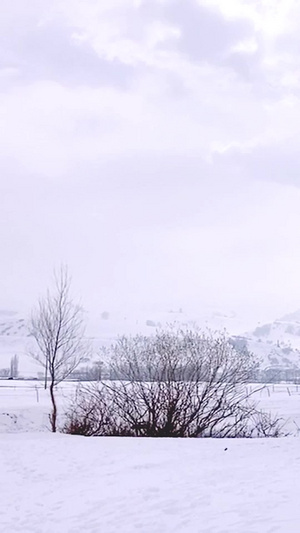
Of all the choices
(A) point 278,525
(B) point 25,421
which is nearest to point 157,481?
(A) point 278,525

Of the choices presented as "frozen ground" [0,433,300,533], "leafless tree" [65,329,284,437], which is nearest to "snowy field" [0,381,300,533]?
"frozen ground" [0,433,300,533]

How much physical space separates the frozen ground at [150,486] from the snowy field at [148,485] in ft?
0.05

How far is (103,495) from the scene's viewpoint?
29.2 ft

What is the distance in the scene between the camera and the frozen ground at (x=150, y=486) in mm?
6891

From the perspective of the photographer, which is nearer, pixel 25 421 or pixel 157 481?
pixel 157 481

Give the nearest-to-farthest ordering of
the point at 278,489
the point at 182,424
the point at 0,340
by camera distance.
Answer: the point at 278,489
the point at 182,424
the point at 0,340

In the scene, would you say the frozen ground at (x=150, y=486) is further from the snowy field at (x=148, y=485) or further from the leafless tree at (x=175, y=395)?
the leafless tree at (x=175, y=395)

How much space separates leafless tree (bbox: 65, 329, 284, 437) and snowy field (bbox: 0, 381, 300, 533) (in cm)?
392

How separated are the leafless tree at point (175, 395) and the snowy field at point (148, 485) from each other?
12.8ft

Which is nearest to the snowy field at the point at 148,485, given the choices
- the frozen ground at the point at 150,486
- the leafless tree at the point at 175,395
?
the frozen ground at the point at 150,486

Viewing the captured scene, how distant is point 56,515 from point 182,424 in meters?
11.5

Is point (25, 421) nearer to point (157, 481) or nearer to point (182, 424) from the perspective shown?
point (182, 424)

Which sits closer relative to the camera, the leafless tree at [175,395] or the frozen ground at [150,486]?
the frozen ground at [150,486]

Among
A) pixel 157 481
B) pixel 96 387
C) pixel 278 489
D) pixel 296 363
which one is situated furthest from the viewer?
pixel 296 363
